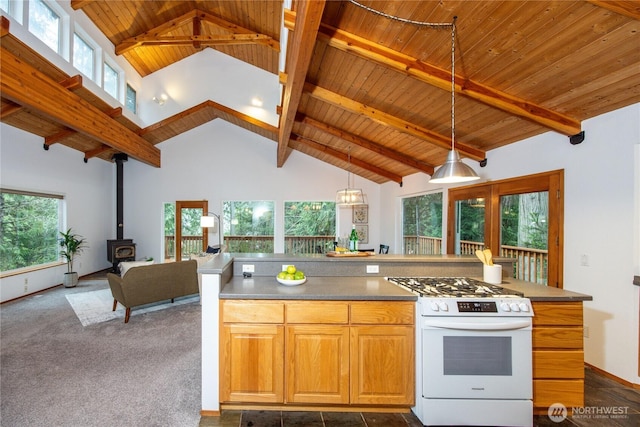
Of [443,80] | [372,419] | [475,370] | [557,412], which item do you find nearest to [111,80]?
[443,80]

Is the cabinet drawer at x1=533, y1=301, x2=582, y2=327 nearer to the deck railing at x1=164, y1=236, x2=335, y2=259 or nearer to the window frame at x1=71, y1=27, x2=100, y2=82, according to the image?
the deck railing at x1=164, y1=236, x2=335, y2=259

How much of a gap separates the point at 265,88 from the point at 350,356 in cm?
526

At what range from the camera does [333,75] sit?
3.31 metres

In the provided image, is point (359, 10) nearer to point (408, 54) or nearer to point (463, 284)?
point (408, 54)

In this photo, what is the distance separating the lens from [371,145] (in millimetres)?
5188

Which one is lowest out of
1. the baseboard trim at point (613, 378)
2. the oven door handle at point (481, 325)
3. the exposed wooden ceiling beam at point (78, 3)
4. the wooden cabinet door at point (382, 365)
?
the baseboard trim at point (613, 378)

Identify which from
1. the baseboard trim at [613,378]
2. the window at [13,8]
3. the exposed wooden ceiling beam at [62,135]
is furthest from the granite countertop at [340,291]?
the exposed wooden ceiling beam at [62,135]

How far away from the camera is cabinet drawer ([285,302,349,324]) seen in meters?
2.00

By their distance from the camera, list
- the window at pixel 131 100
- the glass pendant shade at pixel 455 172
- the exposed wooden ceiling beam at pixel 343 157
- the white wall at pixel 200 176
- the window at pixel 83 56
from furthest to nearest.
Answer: the white wall at pixel 200 176, the exposed wooden ceiling beam at pixel 343 157, the window at pixel 131 100, the window at pixel 83 56, the glass pendant shade at pixel 455 172

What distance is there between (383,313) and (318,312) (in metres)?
0.45

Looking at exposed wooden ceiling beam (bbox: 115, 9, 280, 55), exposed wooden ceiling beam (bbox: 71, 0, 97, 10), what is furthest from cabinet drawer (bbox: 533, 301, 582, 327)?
exposed wooden ceiling beam (bbox: 71, 0, 97, 10)

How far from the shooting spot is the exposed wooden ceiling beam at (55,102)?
3207 millimetres

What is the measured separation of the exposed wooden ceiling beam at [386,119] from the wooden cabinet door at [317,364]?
2.78 m

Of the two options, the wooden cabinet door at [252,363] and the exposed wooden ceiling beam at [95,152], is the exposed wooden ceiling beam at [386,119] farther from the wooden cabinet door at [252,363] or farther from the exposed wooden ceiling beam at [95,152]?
the exposed wooden ceiling beam at [95,152]
